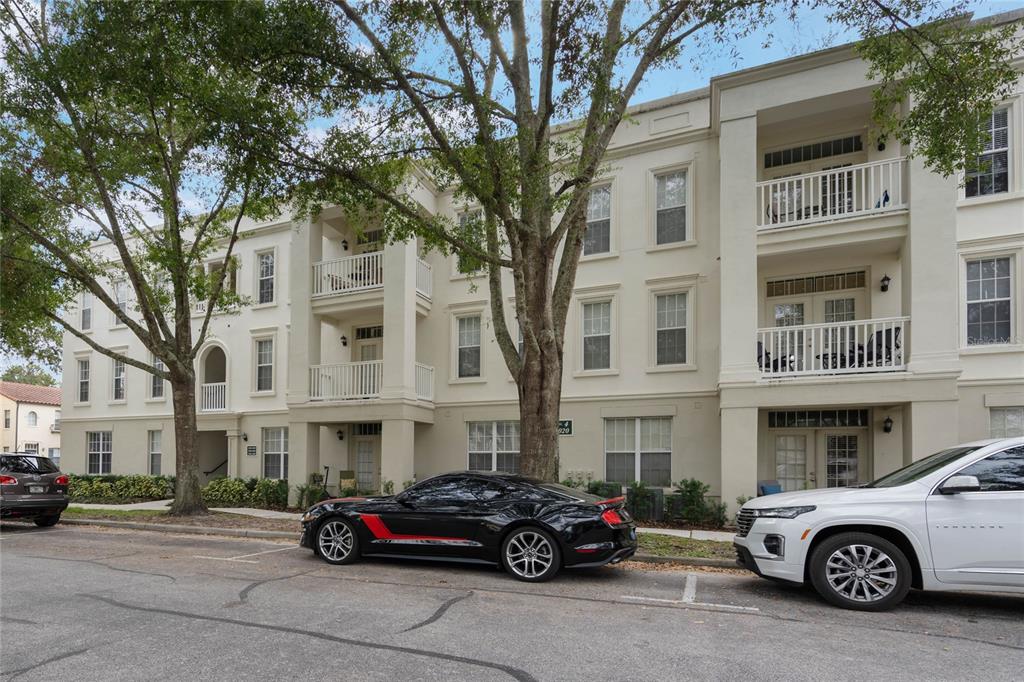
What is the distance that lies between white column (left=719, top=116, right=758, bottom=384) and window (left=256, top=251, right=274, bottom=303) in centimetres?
1484

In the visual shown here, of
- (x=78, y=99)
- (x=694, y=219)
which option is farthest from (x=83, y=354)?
(x=694, y=219)

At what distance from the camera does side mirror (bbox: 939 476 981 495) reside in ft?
19.5

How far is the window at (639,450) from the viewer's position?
49.2ft

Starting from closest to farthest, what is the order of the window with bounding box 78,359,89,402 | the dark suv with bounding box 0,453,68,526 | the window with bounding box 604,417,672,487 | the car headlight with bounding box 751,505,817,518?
1. the car headlight with bounding box 751,505,817,518
2. the dark suv with bounding box 0,453,68,526
3. the window with bounding box 604,417,672,487
4. the window with bounding box 78,359,89,402

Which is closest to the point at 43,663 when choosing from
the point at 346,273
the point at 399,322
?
the point at 399,322

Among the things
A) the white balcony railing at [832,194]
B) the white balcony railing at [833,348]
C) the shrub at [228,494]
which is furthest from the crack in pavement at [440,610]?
the shrub at [228,494]

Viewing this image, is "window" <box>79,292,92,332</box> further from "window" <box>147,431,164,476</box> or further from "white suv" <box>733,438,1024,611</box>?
"white suv" <box>733,438,1024,611</box>

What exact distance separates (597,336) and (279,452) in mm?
11314

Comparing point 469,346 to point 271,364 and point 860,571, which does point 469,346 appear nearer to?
point 271,364

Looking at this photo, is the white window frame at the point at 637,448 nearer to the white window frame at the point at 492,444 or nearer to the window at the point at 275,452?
the white window frame at the point at 492,444

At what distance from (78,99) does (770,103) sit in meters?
13.9

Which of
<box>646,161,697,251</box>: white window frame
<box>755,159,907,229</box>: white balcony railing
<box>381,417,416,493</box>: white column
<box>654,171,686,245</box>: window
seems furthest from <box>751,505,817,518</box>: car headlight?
<box>381,417,416,493</box>: white column

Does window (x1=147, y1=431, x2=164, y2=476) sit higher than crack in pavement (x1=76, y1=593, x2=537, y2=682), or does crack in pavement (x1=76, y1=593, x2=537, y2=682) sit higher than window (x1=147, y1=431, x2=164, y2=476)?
crack in pavement (x1=76, y1=593, x2=537, y2=682)

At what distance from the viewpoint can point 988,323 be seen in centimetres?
1258
